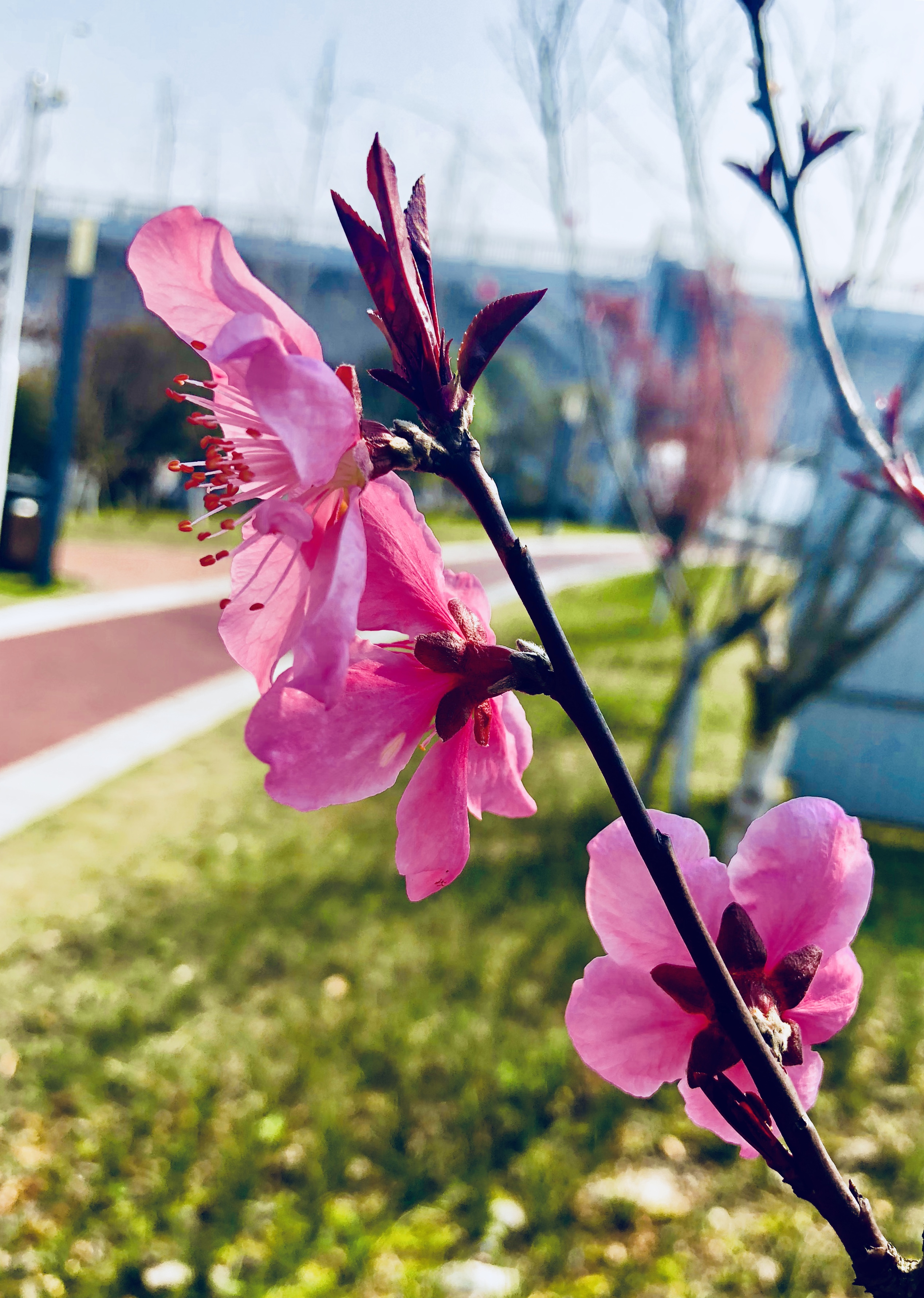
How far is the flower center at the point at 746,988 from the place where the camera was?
53cm

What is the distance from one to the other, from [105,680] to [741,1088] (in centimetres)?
737

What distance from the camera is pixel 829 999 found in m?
0.61

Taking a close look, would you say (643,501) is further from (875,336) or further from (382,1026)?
(382,1026)

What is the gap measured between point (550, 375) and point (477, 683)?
2484 centimetres

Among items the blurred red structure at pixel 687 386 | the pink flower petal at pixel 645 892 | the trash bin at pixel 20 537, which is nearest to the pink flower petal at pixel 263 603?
the pink flower petal at pixel 645 892

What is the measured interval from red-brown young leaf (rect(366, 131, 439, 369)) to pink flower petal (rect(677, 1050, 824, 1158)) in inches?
18.5

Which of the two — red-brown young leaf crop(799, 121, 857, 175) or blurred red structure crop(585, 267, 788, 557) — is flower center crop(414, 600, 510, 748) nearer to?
red-brown young leaf crop(799, 121, 857, 175)

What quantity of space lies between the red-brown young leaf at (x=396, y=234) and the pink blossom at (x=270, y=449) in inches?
1.8

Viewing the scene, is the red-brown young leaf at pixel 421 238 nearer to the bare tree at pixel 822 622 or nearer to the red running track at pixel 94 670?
the bare tree at pixel 822 622

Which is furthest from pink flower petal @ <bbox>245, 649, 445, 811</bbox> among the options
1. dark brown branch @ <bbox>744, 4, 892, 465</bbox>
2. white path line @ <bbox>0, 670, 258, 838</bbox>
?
white path line @ <bbox>0, 670, 258, 838</bbox>

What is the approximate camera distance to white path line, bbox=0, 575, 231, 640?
8.38 m

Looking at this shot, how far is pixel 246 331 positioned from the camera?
16.3 inches

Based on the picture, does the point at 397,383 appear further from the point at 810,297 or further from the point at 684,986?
the point at 810,297

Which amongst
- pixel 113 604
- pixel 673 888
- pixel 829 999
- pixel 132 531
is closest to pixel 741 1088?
pixel 829 999
